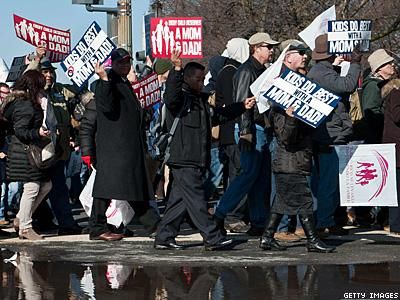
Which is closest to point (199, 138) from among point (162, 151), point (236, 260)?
point (162, 151)

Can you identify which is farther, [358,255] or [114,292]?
[358,255]

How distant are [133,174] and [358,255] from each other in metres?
2.42

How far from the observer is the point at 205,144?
10664mm

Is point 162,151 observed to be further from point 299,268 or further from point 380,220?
point 380,220

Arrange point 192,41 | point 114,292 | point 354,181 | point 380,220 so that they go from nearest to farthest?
point 114,292, point 354,181, point 380,220, point 192,41

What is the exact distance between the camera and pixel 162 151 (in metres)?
10.7

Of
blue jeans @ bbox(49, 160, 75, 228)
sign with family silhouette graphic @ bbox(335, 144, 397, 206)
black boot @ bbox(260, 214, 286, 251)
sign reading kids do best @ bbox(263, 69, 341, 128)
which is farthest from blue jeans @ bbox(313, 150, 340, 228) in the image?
blue jeans @ bbox(49, 160, 75, 228)

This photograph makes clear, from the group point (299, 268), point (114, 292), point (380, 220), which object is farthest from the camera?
point (380, 220)

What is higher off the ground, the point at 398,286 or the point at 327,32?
the point at 327,32

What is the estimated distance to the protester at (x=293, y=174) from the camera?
1032cm

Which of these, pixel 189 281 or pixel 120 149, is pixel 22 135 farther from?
pixel 189 281

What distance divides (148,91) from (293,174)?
305 centimetres

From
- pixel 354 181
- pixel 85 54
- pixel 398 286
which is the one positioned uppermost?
pixel 85 54

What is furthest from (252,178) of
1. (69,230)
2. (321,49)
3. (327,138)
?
(69,230)
